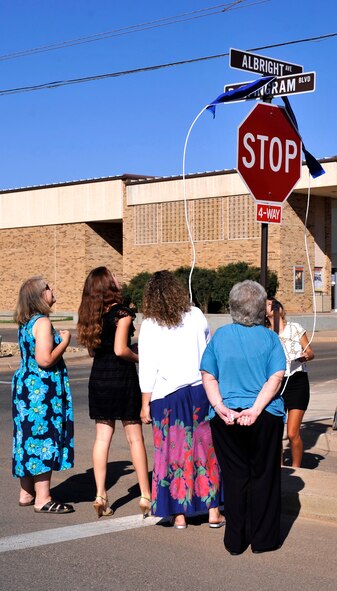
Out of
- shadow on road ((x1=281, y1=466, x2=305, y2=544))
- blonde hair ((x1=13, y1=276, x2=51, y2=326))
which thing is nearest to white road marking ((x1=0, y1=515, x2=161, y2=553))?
shadow on road ((x1=281, y1=466, x2=305, y2=544))

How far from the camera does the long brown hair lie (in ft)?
25.0

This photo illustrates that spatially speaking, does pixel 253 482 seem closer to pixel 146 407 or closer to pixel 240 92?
pixel 146 407

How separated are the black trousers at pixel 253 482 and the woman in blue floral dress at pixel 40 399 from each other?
1.67m

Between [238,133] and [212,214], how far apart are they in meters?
43.3

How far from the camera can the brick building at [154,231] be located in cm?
4966

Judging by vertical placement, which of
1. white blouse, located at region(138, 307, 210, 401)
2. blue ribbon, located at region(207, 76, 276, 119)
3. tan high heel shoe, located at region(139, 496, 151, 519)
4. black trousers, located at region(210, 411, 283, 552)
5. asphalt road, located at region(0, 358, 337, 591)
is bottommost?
asphalt road, located at region(0, 358, 337, 591)

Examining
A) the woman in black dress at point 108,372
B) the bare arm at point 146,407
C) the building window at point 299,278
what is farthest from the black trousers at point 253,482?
the building window at point 299,278

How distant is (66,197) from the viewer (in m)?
59.0

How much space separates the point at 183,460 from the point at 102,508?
925mm

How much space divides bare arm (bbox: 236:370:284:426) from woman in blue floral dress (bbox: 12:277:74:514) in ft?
5.95

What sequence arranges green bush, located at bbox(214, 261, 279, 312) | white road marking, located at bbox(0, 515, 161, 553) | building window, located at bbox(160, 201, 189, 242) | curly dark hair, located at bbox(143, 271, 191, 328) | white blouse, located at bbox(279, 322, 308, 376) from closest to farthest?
white road marking, located at bbox(0, 515, 161, 553) → curly dark hair, located at bbox(143, 271, 191, 328) → white blouse, located at bbox(279, 322, 308, 376) → green bush, located at bbox(214, 261, 279, 312) → building window, located at bbox(160, 201, 189, 242)

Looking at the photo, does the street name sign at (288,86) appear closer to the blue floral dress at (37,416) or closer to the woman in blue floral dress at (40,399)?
the woman in blue floral dress at (40,399)

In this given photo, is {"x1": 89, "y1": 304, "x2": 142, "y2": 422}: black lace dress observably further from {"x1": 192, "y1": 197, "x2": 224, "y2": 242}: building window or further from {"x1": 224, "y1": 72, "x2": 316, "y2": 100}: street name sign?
{"x1": 192, "y1": 197, "x2": 224, "y2": 242}: building window

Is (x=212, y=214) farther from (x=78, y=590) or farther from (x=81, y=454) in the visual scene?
(x=78, y=590)
